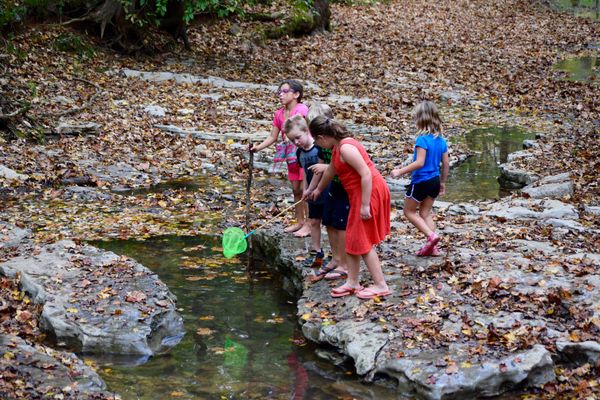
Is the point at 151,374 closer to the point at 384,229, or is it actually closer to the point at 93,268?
the point at 93,268

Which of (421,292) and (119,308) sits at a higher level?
(421,292)

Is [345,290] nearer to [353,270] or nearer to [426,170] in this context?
[353,270]

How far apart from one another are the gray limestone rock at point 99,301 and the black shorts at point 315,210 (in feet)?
4.98

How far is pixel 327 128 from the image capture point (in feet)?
19.8

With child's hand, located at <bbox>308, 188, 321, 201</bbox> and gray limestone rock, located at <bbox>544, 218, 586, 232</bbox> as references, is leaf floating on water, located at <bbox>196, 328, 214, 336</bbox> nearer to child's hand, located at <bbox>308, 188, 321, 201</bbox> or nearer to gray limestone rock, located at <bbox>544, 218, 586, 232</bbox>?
child's hand, located at <bbox>308, 188, 321, 201</bbox>

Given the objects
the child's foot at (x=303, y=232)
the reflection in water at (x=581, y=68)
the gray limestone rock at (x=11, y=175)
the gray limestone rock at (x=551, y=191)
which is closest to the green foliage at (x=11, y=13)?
the gray limestone rock at (x=11, y=175)

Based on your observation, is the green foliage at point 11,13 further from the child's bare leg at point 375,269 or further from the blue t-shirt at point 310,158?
the child's bare leg at point 375,269

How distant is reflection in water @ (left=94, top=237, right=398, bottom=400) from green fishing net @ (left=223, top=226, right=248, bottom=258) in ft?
0.76

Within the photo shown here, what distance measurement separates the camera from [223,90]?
16.4 m

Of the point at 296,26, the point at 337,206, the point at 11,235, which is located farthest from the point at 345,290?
the point at 296,26

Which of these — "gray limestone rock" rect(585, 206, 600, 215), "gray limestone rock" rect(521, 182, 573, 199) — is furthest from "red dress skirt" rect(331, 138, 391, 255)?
"gray limestone rock" rect(521, 182, 573, 199)

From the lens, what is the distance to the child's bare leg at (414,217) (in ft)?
23.1

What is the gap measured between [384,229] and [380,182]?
0.40m

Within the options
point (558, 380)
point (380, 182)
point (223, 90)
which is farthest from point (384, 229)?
point (223, 90)
